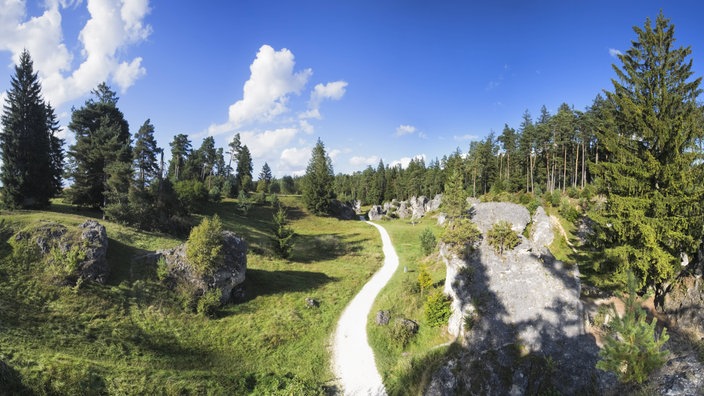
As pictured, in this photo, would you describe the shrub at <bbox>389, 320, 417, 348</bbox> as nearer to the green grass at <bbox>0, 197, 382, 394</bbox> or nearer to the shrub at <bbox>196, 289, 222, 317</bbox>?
the green grass at <bbox>0, 197, 382, 394</bbox>

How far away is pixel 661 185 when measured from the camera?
1670 cm

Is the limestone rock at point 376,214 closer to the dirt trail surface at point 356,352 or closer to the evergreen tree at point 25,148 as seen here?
the dirt trail surface at point 356,352

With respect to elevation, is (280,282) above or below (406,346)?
above

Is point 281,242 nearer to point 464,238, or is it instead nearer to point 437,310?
point 437,310

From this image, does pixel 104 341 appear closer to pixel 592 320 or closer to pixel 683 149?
pixel 592 320

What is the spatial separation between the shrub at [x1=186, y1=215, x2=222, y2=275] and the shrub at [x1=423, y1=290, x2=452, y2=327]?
1683 centimetres

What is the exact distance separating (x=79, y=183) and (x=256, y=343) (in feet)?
122

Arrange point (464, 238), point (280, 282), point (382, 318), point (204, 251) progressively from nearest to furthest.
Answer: point (464, 238), point (382, 318), point (204, 251), point (280, 282)

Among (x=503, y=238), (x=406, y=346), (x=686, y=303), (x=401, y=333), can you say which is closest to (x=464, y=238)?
(x=503, y=238)

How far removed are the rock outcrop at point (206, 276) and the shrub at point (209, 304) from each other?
2.81 ft

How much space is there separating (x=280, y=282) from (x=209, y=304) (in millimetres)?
8778

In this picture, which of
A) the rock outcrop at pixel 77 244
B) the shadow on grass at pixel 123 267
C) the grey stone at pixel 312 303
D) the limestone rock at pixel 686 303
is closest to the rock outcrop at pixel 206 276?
the shadow on grass at pixel 123 267

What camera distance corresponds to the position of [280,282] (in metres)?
30.7

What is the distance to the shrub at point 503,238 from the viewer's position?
1927 centimetres
